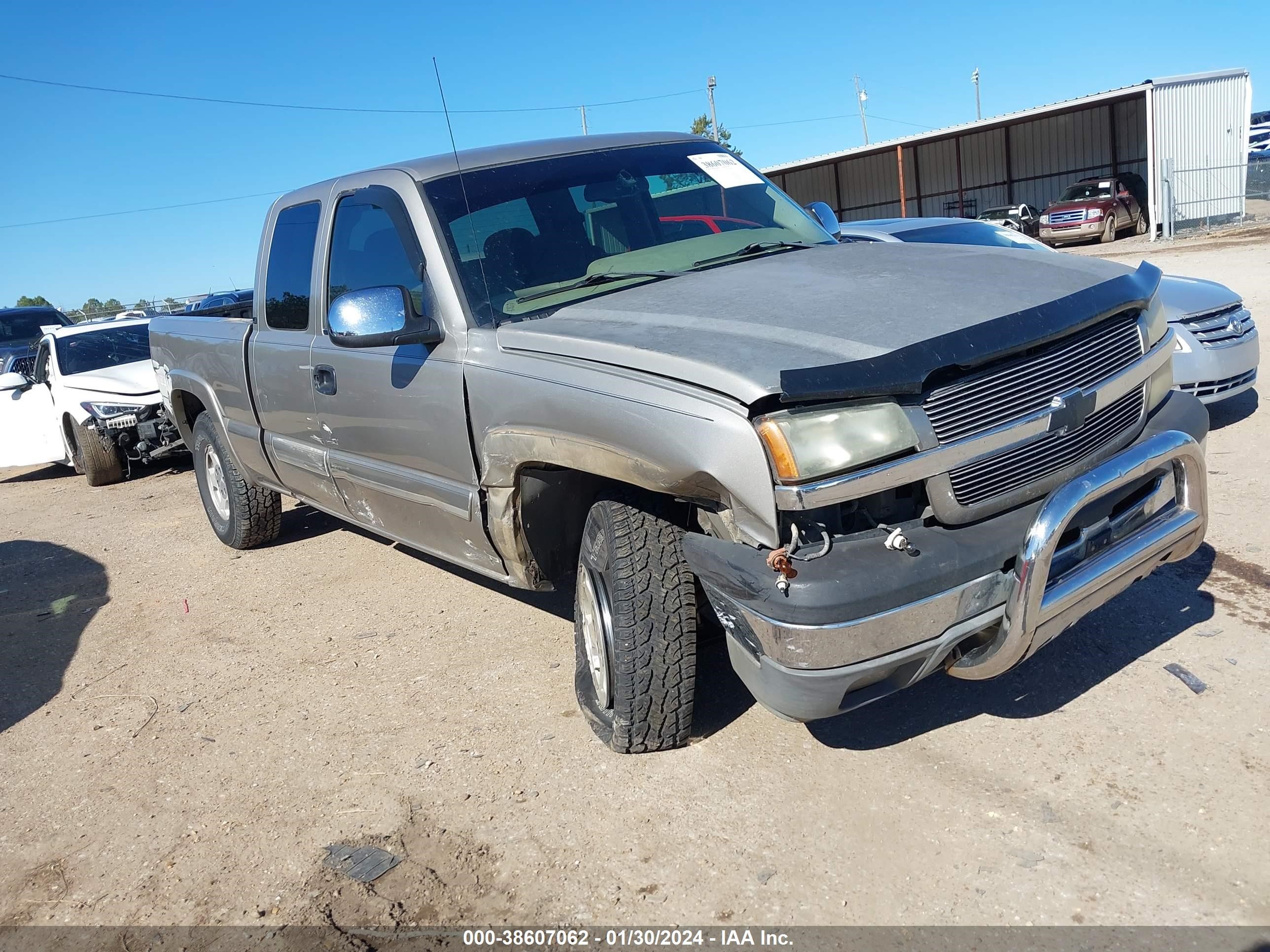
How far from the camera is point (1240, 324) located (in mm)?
6293

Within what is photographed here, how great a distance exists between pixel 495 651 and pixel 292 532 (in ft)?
10.6

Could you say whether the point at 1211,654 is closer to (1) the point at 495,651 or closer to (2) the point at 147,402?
(1) the point at 495,651

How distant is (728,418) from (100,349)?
9.99 meters

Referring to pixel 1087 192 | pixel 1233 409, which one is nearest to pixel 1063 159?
pixel 1087 192

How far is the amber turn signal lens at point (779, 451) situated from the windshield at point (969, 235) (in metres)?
5.76

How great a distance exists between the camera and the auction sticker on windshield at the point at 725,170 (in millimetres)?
4379

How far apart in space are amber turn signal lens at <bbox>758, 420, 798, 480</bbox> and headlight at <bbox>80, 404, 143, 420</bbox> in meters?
8.83

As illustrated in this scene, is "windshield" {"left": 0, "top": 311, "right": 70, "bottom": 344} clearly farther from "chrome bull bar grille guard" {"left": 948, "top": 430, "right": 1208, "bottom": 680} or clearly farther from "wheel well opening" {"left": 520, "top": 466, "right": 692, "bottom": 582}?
"chrome bull bar grille guard" {"left": 948, "top": 430, "right": 1208, "bottom": 680}

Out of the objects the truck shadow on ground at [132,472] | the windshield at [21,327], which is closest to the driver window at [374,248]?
the truck shadow on ground at [132,472]

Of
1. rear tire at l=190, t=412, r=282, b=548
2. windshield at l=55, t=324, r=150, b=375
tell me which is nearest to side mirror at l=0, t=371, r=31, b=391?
windshield at l=55, t=324, r=150, b=375

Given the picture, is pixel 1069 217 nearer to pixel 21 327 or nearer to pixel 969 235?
pixel 969 235

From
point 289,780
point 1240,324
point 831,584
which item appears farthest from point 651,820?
point 1240,324

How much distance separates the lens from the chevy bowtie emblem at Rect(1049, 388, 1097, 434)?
275cm

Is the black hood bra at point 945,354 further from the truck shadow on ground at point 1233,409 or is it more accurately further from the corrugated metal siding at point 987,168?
the corrugated metal siding at point 987,168
